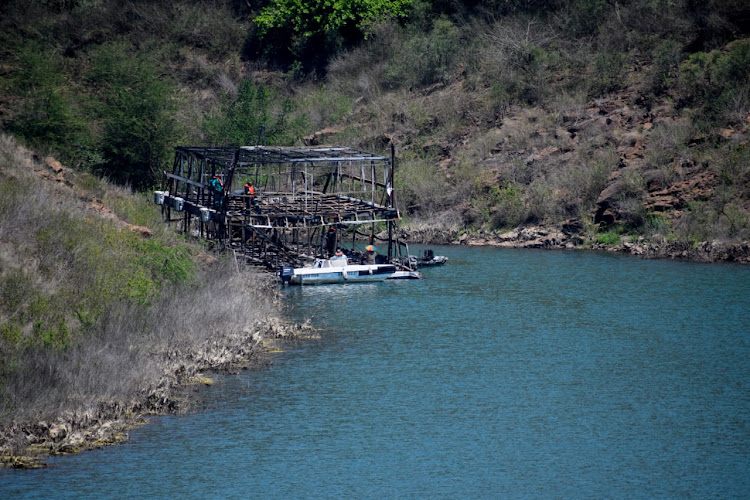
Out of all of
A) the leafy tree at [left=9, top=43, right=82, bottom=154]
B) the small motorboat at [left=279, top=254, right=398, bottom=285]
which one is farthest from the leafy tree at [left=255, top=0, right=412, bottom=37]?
the small motorboat at [left=279, top=254, right=398, bottom=285]

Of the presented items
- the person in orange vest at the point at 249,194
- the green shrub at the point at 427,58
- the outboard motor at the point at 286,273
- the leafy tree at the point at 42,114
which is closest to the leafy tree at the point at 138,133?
the leafy tree at the point at 42,114

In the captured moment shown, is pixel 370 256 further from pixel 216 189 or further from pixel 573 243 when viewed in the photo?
pixel 573 243

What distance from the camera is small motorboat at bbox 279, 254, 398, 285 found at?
1344 inches

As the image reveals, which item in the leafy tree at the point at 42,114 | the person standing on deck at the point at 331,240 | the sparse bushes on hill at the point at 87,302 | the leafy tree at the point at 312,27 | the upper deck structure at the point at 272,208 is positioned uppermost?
the leafy tree at the point at 312,27

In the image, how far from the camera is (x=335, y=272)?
114 feet

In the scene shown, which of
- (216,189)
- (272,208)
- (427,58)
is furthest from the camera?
(427,58)

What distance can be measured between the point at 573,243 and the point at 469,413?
2755 centimetres

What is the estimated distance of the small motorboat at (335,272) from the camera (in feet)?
112

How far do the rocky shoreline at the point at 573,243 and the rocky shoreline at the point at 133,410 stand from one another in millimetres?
22528

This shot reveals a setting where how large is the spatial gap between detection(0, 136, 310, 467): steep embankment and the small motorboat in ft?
13.2

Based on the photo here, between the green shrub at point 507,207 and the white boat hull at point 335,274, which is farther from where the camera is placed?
the green shrub at point 507,207

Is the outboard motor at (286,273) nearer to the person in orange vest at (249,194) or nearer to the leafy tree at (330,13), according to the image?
the person in orange vest at (249,194)

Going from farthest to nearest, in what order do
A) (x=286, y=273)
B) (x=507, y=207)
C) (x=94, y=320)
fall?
1. (x=507, y=207)
2. (x=286, y=273)
3. (x=94, y=320)

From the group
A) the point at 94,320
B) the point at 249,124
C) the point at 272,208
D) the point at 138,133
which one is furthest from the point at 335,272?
the point at 249,124
